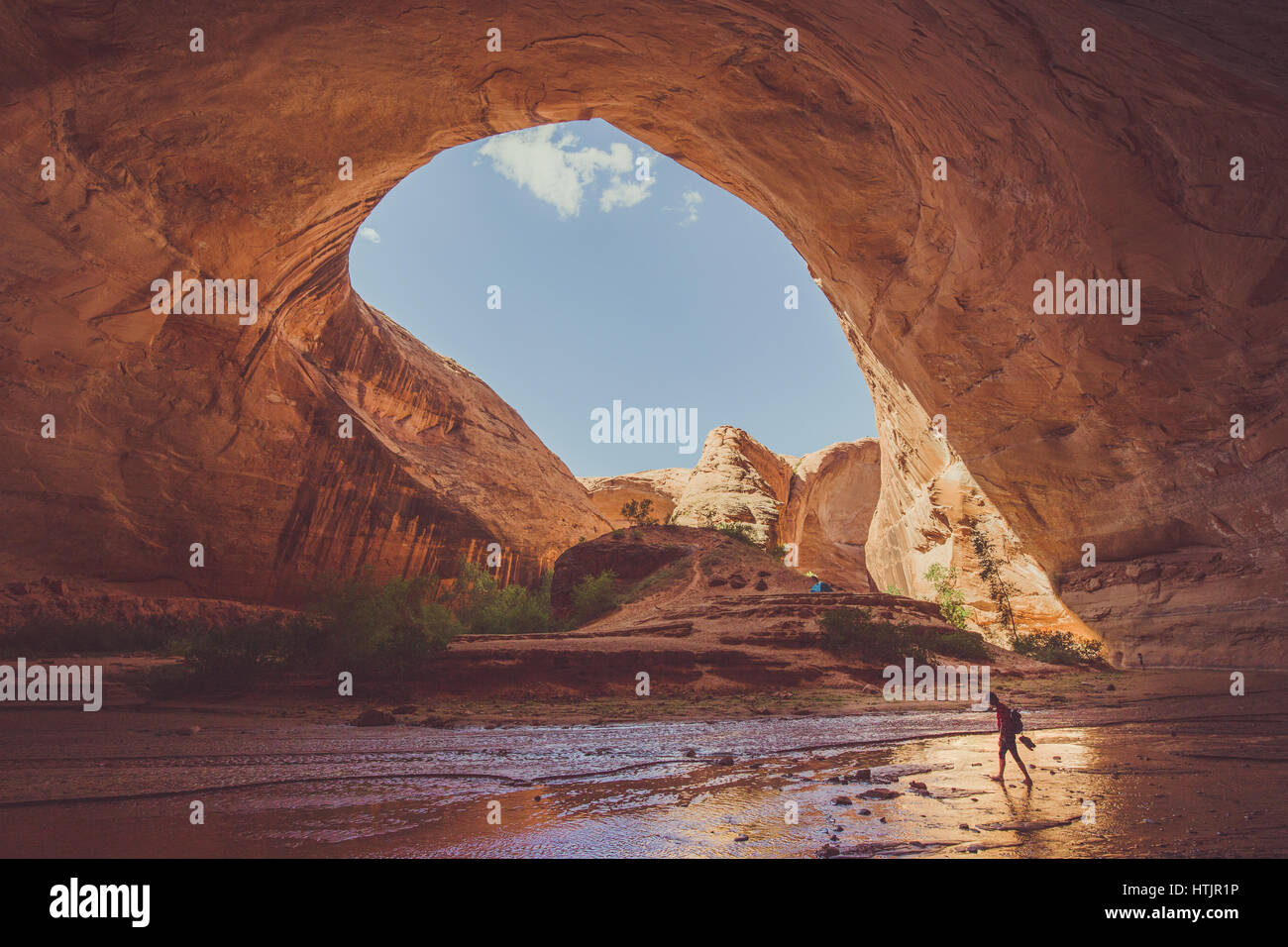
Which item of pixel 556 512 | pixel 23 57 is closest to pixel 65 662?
pixel 23 57

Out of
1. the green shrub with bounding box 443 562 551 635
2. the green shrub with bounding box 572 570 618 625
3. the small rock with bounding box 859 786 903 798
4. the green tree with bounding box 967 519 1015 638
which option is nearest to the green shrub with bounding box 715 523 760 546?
the green shrub with bounding box 572 570 618 625

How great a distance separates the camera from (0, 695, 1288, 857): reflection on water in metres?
3.61

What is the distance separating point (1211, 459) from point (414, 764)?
16994 millimetres

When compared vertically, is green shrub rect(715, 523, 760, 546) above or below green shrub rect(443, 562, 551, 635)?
above

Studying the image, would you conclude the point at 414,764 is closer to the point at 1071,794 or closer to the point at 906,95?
the point at 1071,794

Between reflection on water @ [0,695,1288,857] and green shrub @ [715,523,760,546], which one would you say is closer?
reflection on water @ [0,695,1288,857]

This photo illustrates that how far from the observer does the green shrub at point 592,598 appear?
949 inches

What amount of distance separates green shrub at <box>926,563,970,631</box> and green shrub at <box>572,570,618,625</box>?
1165 cm

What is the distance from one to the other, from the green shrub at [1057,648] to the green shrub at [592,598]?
13.3 meters

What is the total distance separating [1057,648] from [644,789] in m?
17.7

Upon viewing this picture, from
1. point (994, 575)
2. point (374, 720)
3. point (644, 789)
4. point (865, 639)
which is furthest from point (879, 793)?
point (994, 575)

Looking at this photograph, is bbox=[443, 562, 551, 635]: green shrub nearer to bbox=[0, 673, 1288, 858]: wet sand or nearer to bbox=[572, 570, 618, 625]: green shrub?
bbox=[572, 570, 618, 625]: green shrub

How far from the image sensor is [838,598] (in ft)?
62.3

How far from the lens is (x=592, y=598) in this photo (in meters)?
24.5
